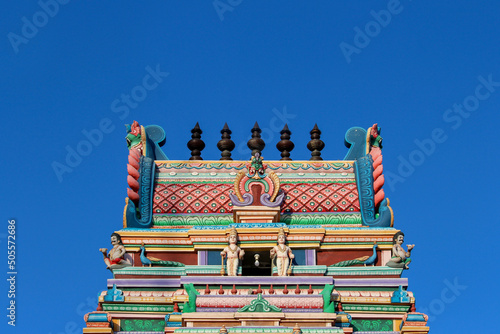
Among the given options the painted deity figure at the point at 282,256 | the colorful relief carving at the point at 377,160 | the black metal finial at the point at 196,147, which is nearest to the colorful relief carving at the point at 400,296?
the painted deity figure at the point at 282,256

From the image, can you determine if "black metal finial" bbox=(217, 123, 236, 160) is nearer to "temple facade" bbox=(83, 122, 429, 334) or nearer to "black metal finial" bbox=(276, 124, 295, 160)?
"temple facade" bbox=(83, 122, 429, 334)

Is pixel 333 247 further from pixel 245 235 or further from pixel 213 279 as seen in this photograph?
pixel 213 279

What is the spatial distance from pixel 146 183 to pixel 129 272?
17.3ft

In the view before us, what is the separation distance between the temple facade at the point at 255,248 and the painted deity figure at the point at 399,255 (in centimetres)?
4

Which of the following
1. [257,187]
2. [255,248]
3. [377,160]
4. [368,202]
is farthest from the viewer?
[377,160]

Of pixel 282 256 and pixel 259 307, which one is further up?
pixel 282 256

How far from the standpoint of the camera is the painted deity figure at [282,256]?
30.6m

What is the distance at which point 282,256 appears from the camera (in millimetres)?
30891

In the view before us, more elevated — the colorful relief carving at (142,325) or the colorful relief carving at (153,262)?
the colorful relief carving at (153,262)

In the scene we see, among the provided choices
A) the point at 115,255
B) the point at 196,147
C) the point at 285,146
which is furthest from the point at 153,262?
the point at 285,146

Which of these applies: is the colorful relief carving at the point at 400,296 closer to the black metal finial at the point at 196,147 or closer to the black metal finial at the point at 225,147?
the black metal finial at the point at 225,147

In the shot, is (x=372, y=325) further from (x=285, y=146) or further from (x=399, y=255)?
(x=285, y=146)

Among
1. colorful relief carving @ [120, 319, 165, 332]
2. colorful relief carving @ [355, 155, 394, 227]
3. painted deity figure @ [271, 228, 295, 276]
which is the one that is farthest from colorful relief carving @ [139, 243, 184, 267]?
colorful relief carving @ [355, 155, 394, 227]

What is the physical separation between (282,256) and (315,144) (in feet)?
31.7
